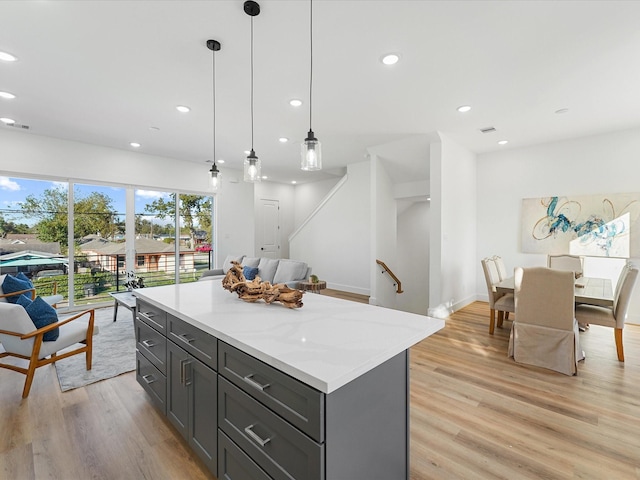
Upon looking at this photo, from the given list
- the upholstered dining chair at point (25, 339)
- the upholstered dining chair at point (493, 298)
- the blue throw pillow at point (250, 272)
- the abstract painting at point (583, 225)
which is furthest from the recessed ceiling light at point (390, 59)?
the abstract painting at point (583, 225)

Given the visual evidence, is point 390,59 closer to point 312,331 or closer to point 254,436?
point 312,331

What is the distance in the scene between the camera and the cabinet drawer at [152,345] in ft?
6.30

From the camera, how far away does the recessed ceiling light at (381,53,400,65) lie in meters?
2.51

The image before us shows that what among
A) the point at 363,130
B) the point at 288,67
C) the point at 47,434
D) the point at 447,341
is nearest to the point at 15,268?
the point at 47,434

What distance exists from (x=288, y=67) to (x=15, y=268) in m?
5.10

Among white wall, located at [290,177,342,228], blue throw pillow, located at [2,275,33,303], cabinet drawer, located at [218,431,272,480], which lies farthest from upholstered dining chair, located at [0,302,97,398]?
white wall, located at [290,177,342,228]

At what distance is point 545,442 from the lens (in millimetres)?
1855

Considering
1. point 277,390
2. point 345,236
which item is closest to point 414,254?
point 345,236

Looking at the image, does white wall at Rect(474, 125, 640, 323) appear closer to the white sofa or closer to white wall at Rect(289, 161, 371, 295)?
white wall at Rect(289, 161, 371, 295)

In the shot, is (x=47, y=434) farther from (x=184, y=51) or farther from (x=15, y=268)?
(x=15, y=268)

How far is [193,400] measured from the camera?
1627 mm

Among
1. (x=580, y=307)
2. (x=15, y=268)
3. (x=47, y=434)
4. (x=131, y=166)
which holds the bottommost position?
(x=47, y=434)

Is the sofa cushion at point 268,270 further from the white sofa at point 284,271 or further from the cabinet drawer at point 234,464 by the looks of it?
the cabinet drawer at point 234,464

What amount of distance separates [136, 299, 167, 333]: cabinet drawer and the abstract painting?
5.46m
